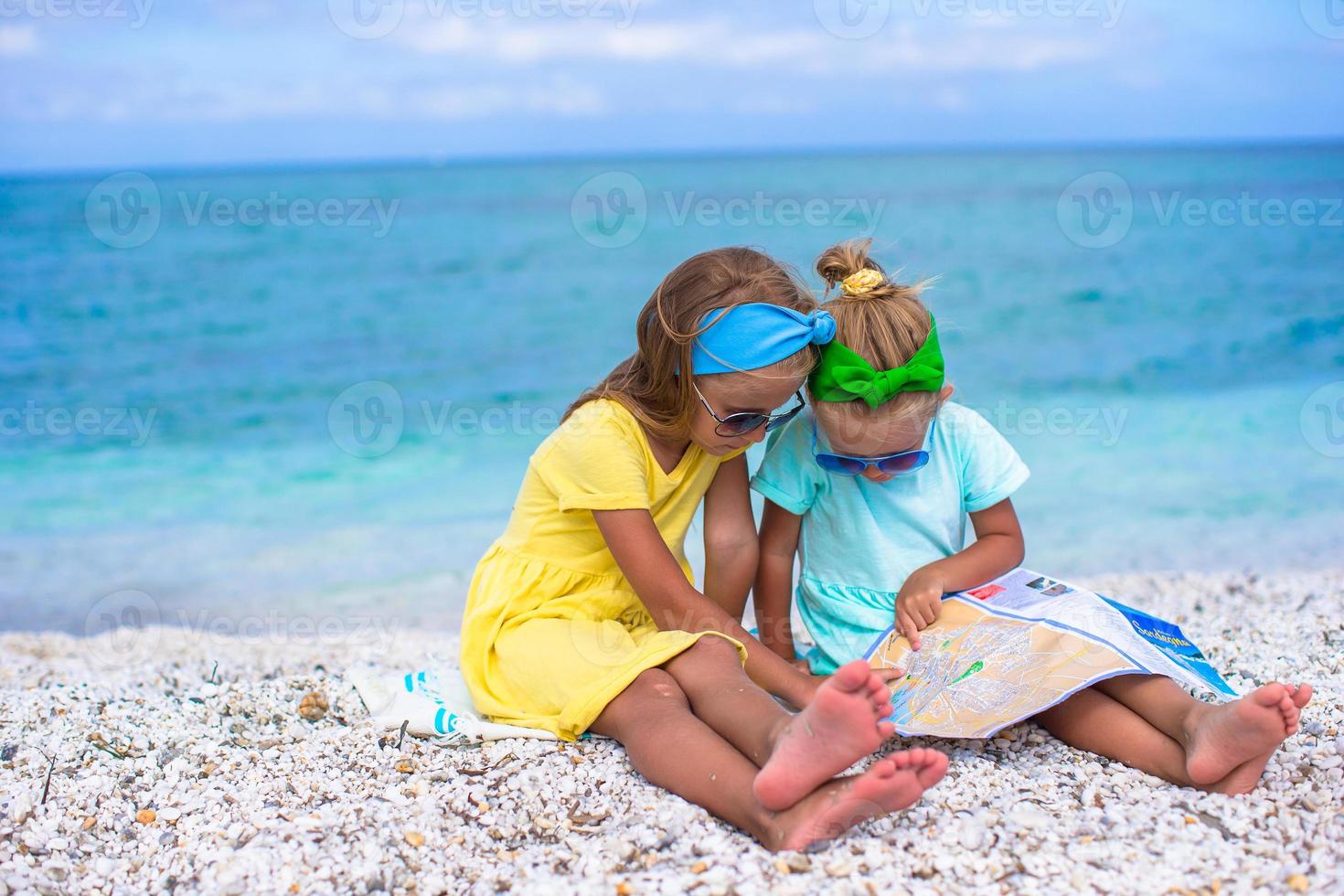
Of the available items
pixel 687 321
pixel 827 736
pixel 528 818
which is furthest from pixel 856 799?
pixel 687 321

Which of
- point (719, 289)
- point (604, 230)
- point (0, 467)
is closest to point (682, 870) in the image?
point (719, 289)

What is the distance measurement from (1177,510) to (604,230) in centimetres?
2444

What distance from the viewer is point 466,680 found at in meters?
3.21

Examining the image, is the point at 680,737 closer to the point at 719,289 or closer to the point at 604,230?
the point at 719,289

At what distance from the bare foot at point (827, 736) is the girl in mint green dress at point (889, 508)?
0.85 m

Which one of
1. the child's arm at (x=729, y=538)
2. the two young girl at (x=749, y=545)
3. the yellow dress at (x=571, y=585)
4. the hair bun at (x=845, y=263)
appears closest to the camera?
the two young girl at (x=749, y=545)

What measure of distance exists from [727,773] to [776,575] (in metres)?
1.07

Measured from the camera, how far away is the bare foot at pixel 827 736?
2066 millimetres

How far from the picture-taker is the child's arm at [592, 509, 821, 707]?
116 inches

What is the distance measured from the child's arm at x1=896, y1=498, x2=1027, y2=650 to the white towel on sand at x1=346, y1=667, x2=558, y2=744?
1.06m

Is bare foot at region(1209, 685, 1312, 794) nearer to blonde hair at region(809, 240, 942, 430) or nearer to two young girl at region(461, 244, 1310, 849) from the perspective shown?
two young girl at region(461, 244, 1310, 849)

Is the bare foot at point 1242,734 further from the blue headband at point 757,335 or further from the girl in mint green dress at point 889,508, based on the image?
the blue headband at point 757,335

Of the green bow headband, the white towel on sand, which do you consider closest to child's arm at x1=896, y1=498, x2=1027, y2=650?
the green bow headband

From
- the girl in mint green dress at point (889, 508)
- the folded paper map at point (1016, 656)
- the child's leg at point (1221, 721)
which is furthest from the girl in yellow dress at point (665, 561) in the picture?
the child's leg at point (1221, 721)
